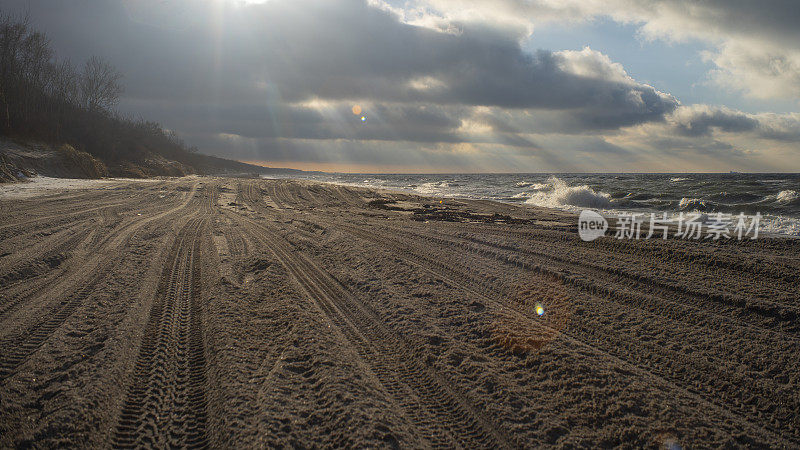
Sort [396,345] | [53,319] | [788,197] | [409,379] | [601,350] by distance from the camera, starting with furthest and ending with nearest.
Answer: [788,197] → [53,319] → [396,345] → [601,350] → [409,379]

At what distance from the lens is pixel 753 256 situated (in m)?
6.50

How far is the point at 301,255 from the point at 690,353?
5.99 meters

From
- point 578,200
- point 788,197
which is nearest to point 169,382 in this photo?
point 578,200

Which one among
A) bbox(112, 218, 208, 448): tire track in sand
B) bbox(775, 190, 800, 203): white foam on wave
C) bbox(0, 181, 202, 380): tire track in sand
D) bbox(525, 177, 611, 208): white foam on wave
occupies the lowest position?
bbox(112, 218, 208, 448): tire track in sand

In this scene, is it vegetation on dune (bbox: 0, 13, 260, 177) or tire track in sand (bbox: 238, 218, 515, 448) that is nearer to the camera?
tire track in sand (bbox: 238, 218, 515, 448)

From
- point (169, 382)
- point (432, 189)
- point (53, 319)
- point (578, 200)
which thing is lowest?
point (169, 382)

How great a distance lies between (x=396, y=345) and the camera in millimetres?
3801

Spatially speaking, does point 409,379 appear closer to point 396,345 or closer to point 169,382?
point 396,345

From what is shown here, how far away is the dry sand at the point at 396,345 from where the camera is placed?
2.59 metres

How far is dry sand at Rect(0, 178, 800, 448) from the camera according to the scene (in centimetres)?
259

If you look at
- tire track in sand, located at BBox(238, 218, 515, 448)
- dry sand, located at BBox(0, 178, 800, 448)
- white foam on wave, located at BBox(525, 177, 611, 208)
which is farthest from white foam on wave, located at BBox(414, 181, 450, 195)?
tire track in sand, located at BBox(238, 218, 515, 448)

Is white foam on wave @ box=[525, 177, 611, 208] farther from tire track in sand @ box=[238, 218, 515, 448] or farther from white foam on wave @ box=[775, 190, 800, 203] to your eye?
tire track in sand @ box=[238, 218, 515, 448]

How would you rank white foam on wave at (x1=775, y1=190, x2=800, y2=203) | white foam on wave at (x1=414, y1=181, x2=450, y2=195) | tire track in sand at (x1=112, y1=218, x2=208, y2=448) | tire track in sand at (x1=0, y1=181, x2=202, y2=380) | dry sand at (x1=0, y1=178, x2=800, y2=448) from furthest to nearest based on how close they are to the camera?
white foam on wave at (x1=414, y1=181, x2=450, y2=195) < white foam on wave at (x1=775, y1=190, x2=800, y2=203) < tire track in sand at (x1=0, y1=181, x2=202, y2=380) < dry sand at (x1=0, y1=178, x2=800, y2=448) < tire track in sand at (x1=112, y1=218, x2=208, y2=448)

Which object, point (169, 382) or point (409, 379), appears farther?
point (409, 379)
